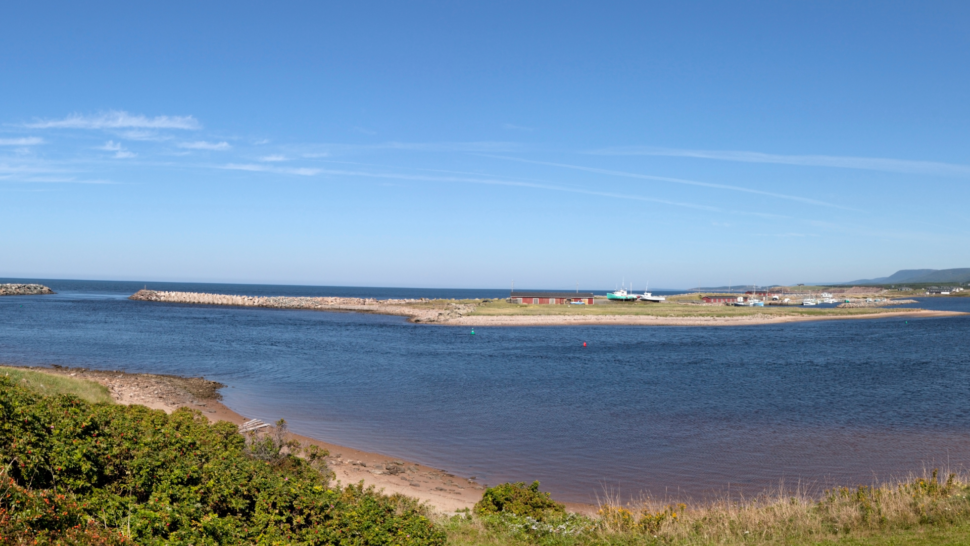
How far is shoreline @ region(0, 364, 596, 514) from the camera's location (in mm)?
15047

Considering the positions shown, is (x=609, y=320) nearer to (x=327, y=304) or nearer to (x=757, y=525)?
(x=327, y=304)

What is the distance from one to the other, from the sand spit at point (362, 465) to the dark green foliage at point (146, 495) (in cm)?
536

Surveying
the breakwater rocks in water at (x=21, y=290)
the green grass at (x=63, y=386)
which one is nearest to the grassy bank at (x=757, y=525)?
the green grass at (x=63, y=386)

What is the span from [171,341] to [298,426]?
1418 inches

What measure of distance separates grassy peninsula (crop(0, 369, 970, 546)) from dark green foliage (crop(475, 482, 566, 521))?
0.03 metres

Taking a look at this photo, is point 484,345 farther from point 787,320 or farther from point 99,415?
point 787,320

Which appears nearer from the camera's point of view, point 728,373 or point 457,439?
point 457,439

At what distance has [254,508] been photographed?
8500 mm

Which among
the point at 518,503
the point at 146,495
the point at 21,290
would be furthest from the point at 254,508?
the point at 21,290

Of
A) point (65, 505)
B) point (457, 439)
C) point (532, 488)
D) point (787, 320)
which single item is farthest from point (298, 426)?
point (787, 320)

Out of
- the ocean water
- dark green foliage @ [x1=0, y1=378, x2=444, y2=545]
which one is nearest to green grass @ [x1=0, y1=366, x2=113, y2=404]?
the ocean water

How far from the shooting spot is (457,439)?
2114 cm

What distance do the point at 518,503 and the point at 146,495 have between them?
6551mm

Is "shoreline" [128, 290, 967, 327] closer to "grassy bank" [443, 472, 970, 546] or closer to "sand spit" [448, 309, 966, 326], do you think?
"sand spit" [448, 309, 966, 326]
